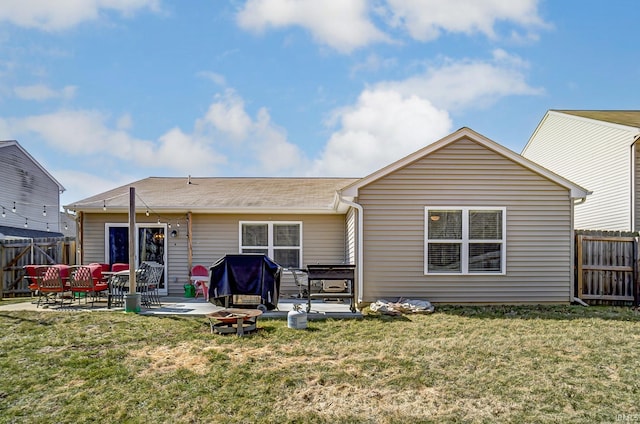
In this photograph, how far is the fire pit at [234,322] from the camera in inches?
277

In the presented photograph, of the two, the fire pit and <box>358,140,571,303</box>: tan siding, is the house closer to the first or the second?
<box>358,140,571,303</box>: tan siding

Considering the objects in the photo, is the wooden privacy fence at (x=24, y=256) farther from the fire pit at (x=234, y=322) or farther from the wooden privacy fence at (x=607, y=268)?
the wooden privacy fence at (x=607, y=268)

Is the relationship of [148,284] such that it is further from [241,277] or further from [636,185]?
[636,185]

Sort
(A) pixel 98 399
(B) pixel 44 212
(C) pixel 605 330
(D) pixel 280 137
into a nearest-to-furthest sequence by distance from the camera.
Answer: (A) pixel 98 399 → (C) pixel 605 330 → (D) pixel 280 137 → (B) pixel 44 212

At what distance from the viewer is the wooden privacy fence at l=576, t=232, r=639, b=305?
1023cm

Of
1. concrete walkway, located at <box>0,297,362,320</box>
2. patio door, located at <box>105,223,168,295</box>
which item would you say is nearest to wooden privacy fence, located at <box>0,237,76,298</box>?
patio door, located at <box>105,223,168,295</box>

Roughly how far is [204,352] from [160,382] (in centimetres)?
109

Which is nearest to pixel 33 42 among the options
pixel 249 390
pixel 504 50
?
pixel 249 390

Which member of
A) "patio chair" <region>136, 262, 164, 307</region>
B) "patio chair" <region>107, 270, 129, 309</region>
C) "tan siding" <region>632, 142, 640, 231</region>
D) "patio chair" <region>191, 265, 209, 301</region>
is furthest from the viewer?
"tan siding" <region>632, 142, 640, 231</region>

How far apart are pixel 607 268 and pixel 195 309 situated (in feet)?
31.9

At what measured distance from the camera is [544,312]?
879 centimetres

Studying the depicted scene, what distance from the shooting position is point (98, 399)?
4508mm

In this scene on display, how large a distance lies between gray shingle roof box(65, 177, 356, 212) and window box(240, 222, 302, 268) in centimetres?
66

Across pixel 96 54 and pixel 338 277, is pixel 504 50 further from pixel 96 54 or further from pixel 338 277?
pixel 96 54
